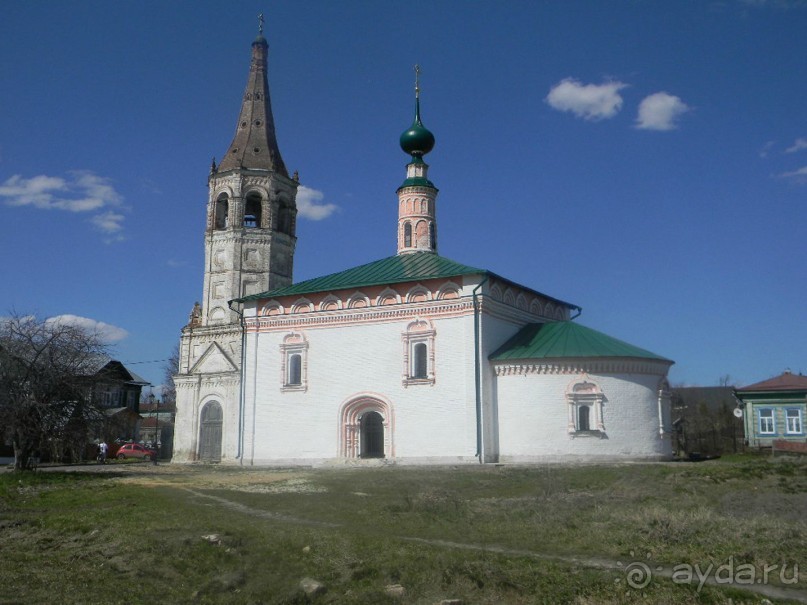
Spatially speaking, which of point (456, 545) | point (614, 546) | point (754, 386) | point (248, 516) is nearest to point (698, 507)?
point (614, 546)

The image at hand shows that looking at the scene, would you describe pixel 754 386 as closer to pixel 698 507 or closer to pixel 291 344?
pixel 291 344

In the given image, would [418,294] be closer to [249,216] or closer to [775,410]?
[249,216]

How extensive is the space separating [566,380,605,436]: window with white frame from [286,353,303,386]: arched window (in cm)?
864

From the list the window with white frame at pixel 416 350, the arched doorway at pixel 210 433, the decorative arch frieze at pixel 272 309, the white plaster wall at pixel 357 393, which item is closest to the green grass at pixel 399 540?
the white plaster wall at pixel 357 393

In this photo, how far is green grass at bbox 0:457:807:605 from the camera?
8383 millimetres

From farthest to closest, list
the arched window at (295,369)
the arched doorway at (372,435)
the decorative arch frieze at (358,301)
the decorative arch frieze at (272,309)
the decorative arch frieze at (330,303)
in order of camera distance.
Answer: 1. the decorative arch frieze at (272,309)
2. the arched window at (295,369)
3. the decorative arch frieze at (330,303)
4. the arched doorway at (372,435)
5. the decorative arch frieze at (358,301)

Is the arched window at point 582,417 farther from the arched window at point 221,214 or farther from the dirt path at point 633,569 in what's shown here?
the arched window at point 221,214

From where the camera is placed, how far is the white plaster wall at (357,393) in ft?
74.5

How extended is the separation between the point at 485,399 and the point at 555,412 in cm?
200

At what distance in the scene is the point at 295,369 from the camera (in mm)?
25656

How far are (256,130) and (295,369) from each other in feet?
33.7

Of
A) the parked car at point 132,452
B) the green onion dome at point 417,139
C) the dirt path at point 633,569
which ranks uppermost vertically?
the green onion dome at point 417,139

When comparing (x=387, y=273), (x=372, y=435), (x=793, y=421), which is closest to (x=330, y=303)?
(x=387, y=273)

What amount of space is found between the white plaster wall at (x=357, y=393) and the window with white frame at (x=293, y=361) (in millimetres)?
171
